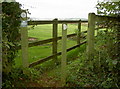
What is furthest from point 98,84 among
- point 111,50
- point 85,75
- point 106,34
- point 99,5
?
point 99,5

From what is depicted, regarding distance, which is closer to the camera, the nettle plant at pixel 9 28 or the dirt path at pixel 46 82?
the nettle plant at pixel 9 28

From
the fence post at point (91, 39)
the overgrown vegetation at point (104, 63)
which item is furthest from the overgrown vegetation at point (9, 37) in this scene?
the fence post at point (91, 39)

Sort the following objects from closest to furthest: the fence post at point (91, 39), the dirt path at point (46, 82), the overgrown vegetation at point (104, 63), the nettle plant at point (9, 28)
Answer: the nettle plant at point (9, 28), the overgrown vegetation at point (104, 63), the dirt path at point (46, 82), the fence post at point (91, 39)

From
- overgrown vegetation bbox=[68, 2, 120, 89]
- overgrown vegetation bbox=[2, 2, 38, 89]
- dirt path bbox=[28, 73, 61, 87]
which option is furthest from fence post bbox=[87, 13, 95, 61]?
overgrown vegetation bbox=[2, 2, 38, 89]

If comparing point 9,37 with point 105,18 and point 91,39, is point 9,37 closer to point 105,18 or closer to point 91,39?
point 91,39

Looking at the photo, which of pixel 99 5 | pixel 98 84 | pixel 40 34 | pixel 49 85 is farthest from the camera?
pixel 40 34

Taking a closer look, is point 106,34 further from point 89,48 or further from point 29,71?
point 29,71

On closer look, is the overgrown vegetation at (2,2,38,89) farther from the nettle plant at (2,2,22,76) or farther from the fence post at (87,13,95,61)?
the fence post at (87,13,95,61)

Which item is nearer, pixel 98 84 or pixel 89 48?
pixel 98 84

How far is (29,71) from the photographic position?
3.31 meters

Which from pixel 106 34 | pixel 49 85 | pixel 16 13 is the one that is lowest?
pixel 49 85

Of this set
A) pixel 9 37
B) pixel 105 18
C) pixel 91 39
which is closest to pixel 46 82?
pixel 9 37

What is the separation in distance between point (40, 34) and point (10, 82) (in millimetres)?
3716

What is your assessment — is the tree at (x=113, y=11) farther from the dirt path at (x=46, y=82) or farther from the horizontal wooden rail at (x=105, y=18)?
the dirt path at (x=46, y=82)
